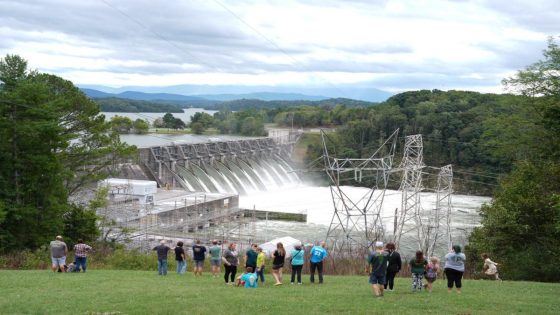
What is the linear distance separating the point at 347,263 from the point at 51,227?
43.6 ft

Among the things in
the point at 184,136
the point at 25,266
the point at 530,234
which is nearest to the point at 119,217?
the point at 25,266

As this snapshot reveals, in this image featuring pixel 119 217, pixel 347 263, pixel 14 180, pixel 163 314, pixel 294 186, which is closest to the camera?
pixel 163 314

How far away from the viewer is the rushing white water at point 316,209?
51.8m

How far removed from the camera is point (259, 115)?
5172 inches

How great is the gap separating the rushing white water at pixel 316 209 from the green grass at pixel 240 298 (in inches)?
988

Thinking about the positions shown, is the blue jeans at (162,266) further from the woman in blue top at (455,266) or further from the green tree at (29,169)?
the green tree at (29,169)

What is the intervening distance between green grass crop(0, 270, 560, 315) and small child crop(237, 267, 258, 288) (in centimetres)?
34

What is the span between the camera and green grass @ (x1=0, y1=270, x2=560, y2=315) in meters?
12.2

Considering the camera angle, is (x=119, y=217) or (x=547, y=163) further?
(x=119, y=217)

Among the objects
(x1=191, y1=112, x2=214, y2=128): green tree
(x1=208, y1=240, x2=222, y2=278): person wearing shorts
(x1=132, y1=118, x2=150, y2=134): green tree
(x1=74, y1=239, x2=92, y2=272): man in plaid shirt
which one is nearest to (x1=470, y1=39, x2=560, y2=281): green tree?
(x1=208, y1=240, x2=222, y2=278): person wearing shorts

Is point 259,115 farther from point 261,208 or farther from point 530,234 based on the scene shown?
point 530,234

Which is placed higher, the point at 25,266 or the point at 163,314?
the point at 163,314

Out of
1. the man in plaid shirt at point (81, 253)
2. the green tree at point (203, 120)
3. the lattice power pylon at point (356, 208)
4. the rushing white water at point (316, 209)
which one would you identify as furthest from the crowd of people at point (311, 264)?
the green tree at point (203, 120)

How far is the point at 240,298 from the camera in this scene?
13.5 m
